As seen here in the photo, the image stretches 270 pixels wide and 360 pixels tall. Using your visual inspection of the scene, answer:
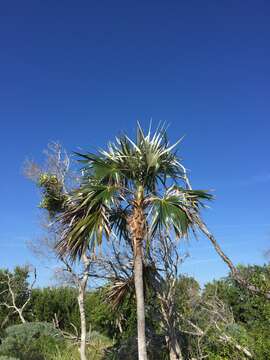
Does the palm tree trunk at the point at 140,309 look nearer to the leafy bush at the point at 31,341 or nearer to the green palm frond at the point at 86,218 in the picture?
the green palm frond at the point at 86,218

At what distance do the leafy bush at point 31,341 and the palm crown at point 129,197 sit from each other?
22.2 ft

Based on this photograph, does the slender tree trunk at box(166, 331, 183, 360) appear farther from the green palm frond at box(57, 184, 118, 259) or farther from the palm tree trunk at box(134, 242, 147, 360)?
the green palm frond at box(57, 184, 118, 259)

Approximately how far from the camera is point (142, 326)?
7.30 metres

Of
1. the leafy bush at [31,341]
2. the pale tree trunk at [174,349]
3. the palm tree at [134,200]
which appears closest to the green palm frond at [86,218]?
the palm tree at [134,200]

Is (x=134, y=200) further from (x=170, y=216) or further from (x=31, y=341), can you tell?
(x=31, y=341)

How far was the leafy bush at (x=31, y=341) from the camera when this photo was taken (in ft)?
43.7

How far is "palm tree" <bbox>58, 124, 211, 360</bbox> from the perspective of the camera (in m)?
7.42

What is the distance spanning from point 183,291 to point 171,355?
124 inches

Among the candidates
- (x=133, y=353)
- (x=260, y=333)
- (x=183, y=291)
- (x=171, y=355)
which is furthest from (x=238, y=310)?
(x=260, y=333)

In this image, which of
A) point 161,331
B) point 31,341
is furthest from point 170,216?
point 31,341

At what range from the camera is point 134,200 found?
7.95 m

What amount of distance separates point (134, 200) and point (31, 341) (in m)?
8.47

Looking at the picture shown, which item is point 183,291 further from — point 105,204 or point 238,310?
point 105,204

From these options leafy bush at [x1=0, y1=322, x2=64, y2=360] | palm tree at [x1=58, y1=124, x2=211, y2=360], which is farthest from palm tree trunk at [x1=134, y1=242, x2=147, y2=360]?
leafy bush at [x1=0, y1=322, x2=64, y2=360]
